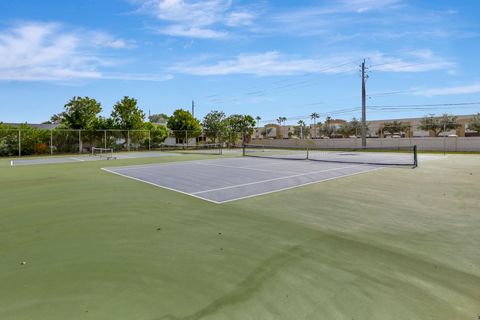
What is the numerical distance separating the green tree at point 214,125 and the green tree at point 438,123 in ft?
→ 107

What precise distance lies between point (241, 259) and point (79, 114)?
29.4m

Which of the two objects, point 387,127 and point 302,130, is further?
point 302,130

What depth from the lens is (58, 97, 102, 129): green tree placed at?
27922mm

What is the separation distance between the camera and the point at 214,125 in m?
39.9

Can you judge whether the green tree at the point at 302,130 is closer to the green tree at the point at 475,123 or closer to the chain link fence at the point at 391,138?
the chain link fence at the point at 391,138

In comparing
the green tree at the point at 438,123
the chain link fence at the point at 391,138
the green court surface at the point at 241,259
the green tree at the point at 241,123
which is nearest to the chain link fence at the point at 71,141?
the green tree at the point at 241,123

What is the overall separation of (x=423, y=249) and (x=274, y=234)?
1798 mm

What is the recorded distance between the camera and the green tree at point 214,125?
39.5 m

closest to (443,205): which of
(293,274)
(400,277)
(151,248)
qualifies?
(400,277)

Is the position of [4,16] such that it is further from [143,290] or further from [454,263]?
[454,263]

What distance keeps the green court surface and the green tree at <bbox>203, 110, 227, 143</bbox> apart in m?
33.5

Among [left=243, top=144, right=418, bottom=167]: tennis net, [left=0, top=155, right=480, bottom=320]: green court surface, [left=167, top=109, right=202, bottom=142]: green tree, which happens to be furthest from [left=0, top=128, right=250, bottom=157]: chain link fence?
[left=0, top=155, right=480, bottom=320]: green court surface

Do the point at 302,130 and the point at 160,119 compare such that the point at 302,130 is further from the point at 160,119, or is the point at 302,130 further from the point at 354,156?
the point at 354,156

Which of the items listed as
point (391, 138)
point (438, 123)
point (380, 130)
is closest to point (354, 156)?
point (391, 138)
